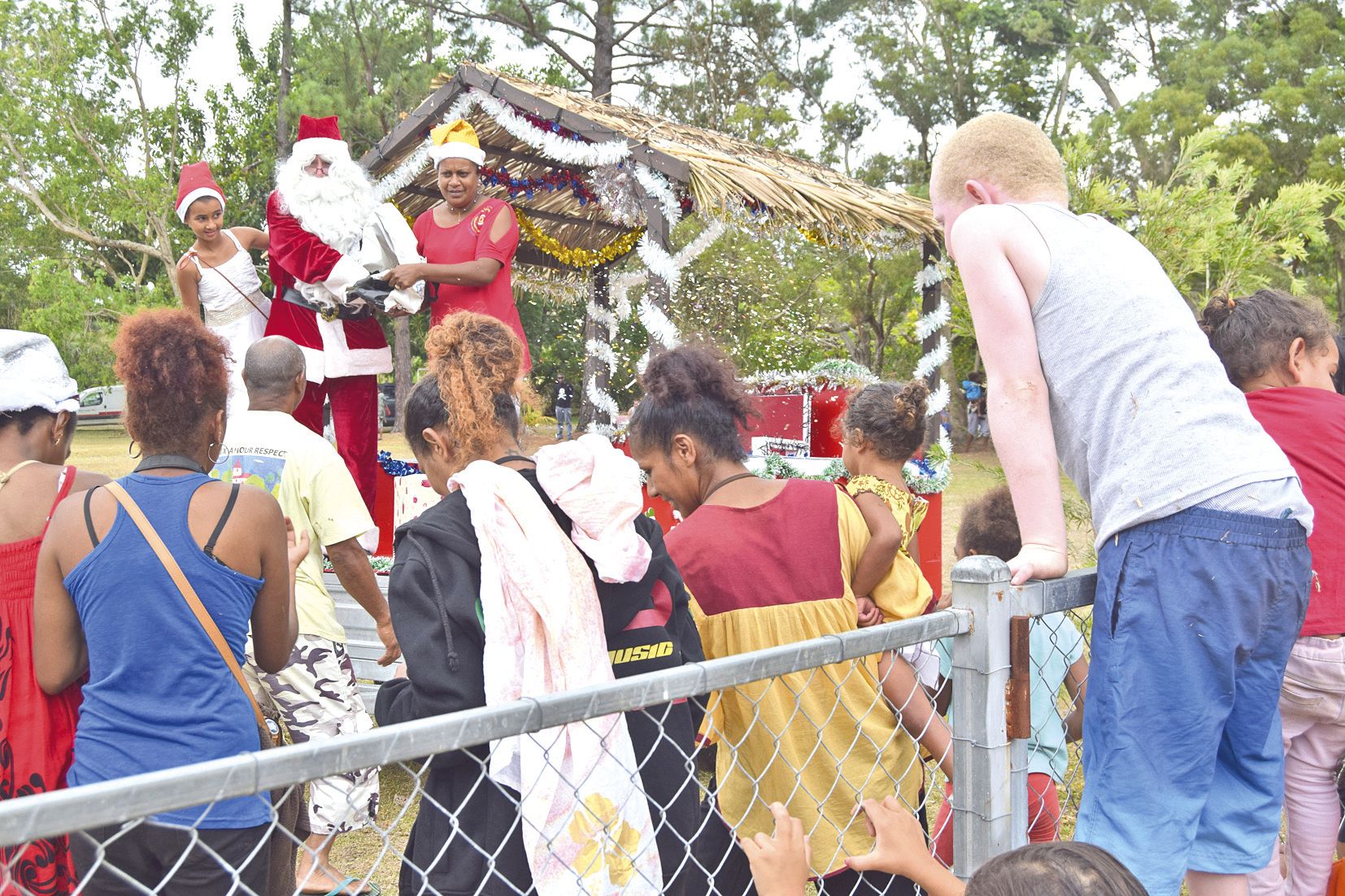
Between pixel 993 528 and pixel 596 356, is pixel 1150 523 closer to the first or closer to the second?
pixel 993 528

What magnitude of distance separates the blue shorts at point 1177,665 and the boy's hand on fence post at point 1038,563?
9cm

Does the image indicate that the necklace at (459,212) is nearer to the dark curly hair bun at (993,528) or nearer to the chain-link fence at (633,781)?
the dark curly hair bun at (993,528)

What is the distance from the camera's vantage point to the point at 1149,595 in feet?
6.35

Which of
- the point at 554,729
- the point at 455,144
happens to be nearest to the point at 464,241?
the point at 455,144

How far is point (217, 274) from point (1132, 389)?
5.00 metres

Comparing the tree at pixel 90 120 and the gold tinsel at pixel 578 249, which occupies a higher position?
the tree at pixel 90 120

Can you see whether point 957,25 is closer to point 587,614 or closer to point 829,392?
point 829,392

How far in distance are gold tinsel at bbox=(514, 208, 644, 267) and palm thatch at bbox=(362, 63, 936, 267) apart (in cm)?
31

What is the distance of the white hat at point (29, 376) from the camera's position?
2.59m

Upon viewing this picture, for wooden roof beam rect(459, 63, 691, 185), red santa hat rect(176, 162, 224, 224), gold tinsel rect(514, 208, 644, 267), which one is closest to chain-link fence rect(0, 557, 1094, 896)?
red santa hat rect(176, 162, 224, 224)

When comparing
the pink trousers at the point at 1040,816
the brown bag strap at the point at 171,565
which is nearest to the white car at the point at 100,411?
the brown bag strap at the point at 171,565

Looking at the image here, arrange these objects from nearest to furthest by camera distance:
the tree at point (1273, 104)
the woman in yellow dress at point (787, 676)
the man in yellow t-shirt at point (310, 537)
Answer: the woman in yellow dress at point (787, 676)
the man in yellow t-shirt at point (310, 537)
the tree at point (1273, 104)

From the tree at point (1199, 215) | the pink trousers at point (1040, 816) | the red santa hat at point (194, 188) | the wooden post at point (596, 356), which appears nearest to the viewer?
the pink trousers at point (1040, 816)

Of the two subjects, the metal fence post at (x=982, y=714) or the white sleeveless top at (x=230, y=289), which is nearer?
the metal fence post at (x=982, y=714)
